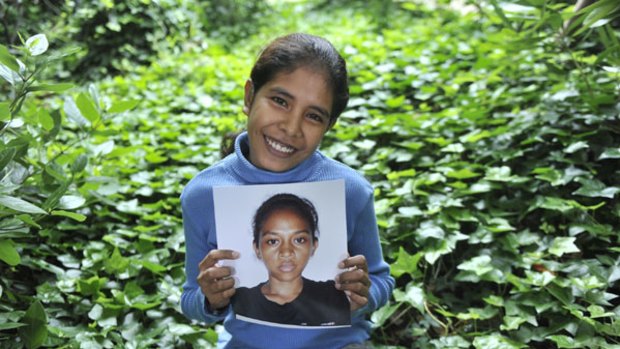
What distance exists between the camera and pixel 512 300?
2014 millimetres

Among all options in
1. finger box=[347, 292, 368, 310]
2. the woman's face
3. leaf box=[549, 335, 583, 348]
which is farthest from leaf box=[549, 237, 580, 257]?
the woman's face

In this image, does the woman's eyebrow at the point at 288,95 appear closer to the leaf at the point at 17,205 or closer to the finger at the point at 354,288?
the finger at the point at 354,288

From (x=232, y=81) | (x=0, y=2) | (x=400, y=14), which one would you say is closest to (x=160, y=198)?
(x=0, y=2)

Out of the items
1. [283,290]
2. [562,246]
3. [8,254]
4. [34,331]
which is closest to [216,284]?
[283,290]

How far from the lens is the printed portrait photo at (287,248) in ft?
4.53

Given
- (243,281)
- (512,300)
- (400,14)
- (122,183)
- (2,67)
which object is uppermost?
(2,67)

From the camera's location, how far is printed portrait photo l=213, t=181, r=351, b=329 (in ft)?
4.53

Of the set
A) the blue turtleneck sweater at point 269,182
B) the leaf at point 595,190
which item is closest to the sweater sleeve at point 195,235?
the blue turtleneck sweater at point 269,182

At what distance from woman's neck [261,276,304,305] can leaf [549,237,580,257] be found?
1.10 metres

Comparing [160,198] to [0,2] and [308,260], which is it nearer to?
[0,2]

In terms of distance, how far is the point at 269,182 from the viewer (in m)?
1.52

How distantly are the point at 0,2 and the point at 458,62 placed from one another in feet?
9.10

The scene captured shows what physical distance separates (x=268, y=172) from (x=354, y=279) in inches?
13.4

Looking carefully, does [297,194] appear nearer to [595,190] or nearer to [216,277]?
[216,277]
